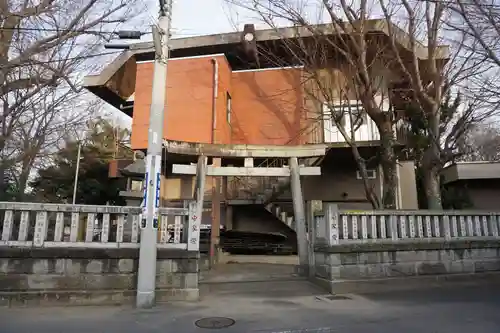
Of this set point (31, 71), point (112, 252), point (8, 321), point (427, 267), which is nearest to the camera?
point (8, 321)

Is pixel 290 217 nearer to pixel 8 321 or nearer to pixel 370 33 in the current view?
pixel 370 33

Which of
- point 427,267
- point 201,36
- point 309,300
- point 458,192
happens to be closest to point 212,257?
point 309,300

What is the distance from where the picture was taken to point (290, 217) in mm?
14617

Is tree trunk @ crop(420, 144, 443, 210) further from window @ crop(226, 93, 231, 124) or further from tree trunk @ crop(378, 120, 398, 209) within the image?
window @ crop(226, 93, 231, 124)

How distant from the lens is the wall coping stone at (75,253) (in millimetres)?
7156

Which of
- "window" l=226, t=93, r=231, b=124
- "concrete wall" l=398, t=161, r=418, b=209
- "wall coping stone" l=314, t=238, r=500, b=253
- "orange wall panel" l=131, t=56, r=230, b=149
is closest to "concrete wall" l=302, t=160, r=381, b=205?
"concrete wall" l=398, t=161, r=418, b=209

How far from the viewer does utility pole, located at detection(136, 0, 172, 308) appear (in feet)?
23.0

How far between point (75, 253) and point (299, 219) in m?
6.11

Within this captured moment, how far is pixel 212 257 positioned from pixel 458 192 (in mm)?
11999

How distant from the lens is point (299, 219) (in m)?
10.9

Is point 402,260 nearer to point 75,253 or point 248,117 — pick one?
point 75,253

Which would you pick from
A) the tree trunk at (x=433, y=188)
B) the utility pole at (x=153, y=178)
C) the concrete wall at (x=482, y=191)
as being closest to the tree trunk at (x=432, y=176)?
the tree trunk at (x=433, y=188)

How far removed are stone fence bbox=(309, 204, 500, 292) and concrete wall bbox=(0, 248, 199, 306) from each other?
3450 millimetres

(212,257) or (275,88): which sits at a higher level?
(275,88)
